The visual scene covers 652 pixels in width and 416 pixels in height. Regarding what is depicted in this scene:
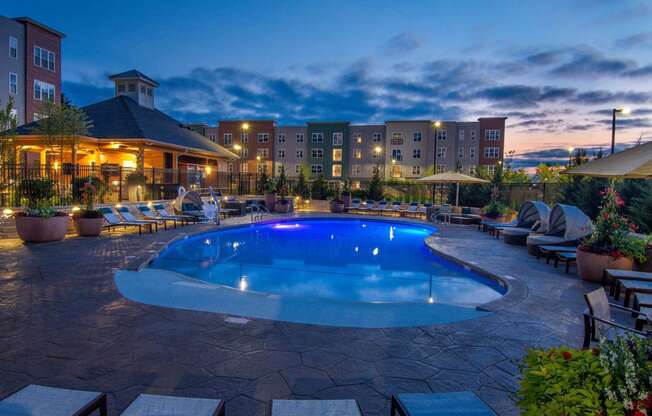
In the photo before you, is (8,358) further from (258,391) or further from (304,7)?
(304,7)

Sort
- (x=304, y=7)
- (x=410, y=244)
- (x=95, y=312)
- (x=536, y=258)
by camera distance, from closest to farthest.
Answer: (x=95, y=312)
(x=536, y=258)
(x=410, y=244)
(x=304, y=7)

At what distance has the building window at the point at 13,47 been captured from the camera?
27234 millimetres

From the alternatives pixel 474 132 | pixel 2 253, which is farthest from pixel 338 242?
pixel 474 132

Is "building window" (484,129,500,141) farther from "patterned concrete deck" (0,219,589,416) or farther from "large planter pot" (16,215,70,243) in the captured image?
"large planter pot" (16,215,70,243)

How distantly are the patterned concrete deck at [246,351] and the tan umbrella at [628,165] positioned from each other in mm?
2064

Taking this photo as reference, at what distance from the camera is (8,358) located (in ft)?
12.7

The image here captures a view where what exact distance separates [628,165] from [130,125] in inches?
851

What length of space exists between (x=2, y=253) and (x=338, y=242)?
9724 mm

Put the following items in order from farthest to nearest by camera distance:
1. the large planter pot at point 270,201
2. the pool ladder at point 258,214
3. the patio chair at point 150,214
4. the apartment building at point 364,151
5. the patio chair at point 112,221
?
the apartment building at point 364,151 < the large planter pot at point 270,201 < the pool ladder at point 258,214 < the patio chair at point 150,214 < the patio chair at point 112,221

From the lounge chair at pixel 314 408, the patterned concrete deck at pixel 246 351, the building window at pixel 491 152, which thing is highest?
the building window at pixel 491 152

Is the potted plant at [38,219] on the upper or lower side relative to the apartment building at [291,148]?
lower

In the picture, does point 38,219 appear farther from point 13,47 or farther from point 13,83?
point 13,47

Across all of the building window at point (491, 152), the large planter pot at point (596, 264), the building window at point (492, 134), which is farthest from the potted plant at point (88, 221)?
the building window at point (492, 134)

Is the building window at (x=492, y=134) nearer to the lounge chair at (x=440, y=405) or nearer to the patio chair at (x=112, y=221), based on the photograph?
the patio chair at (x=112, y=221)
